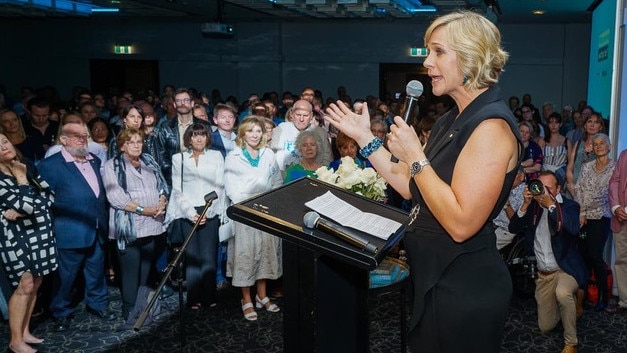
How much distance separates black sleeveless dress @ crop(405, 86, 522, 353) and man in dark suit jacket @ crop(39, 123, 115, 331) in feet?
10.8

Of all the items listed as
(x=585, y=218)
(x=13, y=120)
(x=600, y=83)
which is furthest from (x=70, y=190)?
(x=600, y=83)

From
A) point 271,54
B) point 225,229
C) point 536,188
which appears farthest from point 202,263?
Result: point 271,54

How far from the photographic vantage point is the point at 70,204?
4.25 metres

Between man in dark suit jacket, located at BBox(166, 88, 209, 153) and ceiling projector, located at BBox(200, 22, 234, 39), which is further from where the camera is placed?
ceiling projector, located at BBox(200, 22, 234, 39)

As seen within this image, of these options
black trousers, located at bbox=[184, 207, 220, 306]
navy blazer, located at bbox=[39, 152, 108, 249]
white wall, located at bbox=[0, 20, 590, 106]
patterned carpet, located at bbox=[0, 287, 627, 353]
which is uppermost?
white wall, located at bbox=[0, 20, 590, 106]

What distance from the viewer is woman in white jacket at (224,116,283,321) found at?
15.2ft

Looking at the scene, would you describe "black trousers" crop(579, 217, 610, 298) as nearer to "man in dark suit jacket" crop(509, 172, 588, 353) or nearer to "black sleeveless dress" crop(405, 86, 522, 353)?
"man in dark suit jacket" crop(509, 172, 588, 353)

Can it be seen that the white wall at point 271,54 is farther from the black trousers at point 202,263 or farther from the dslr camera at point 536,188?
the black trousers at point 202,263

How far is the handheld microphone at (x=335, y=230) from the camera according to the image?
1.59m

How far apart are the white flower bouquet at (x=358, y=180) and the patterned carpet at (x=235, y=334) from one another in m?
1.24

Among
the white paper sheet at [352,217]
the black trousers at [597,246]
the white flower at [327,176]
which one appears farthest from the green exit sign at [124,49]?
the white paper sheet at [352,217]

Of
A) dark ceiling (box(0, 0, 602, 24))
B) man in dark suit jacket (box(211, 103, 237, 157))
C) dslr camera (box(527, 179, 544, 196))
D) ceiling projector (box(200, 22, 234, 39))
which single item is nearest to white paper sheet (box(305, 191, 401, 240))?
dslr camera (box(527, 179, 544, 196))

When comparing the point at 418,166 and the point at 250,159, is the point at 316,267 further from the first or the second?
the point at 250,159

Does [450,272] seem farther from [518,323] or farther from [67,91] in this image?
[67,91]
